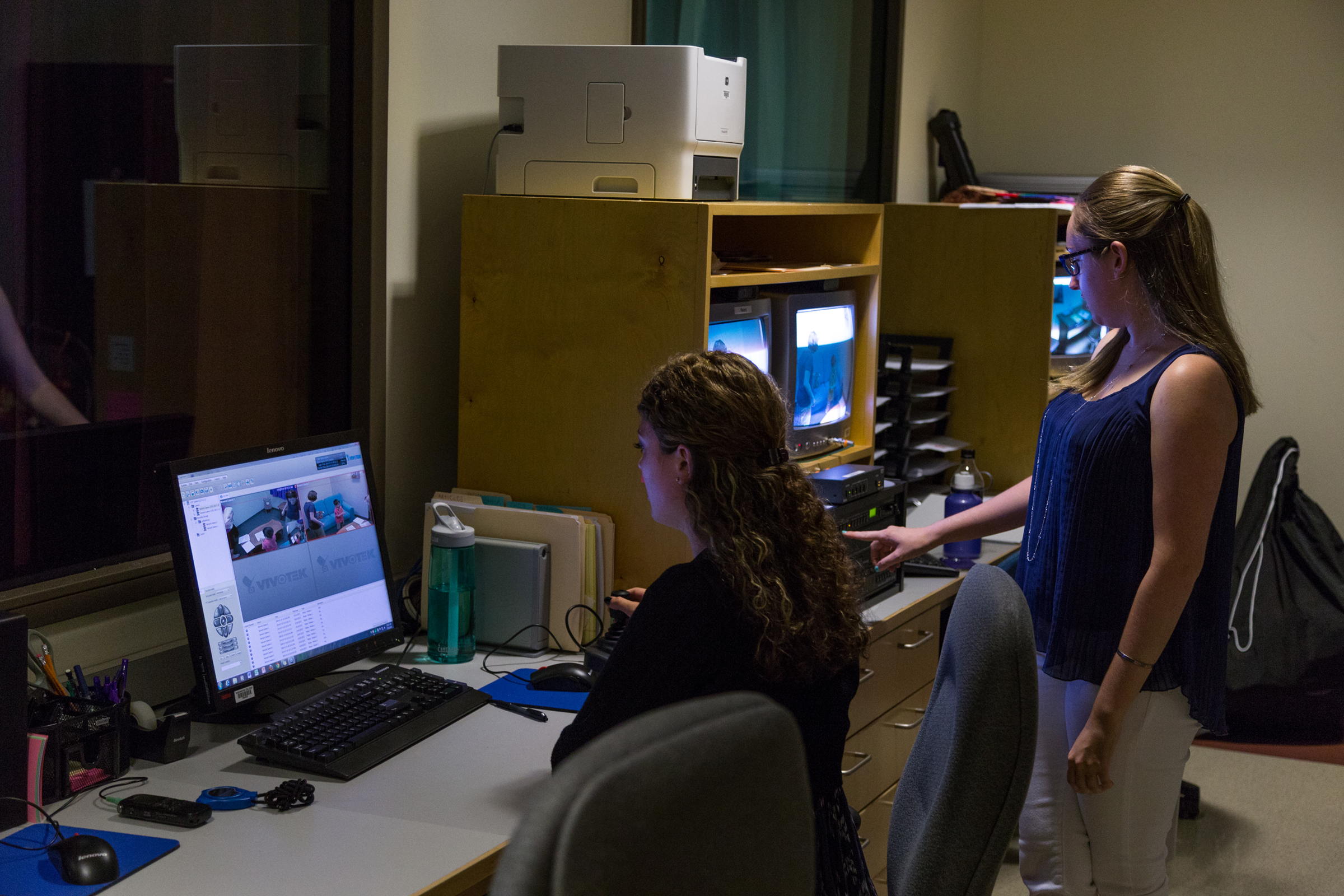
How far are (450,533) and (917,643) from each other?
3.49 feet

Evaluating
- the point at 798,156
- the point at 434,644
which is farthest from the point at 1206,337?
the point at 798,156

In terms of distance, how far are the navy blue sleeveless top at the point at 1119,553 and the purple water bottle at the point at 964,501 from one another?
0.80 metres

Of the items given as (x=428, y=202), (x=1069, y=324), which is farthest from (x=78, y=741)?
(x=1069, y=324)

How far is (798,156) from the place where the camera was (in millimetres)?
3943

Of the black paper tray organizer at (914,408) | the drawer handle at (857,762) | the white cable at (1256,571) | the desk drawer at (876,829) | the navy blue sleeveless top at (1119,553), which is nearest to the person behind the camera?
the navy blue sleeveless top at (1119,553)

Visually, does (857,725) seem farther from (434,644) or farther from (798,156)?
(798,156)

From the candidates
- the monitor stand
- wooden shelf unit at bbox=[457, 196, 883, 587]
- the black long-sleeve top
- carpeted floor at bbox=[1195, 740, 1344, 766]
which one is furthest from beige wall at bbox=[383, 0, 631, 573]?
carpeted floor at bbox=[1195, 740, 1344, 766]

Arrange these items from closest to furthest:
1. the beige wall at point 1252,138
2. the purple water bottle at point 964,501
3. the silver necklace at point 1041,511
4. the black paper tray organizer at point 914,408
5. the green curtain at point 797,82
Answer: the silver necklace at point 1041,511 → the purple water bottle at point 964,501 → the green curtain at point 797,82 → the black paper tray organizer at point 914,408 → the beige wall at point 1252,138

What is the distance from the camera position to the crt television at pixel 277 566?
168cm

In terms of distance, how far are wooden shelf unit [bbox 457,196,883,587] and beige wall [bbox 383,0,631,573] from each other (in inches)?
3.0

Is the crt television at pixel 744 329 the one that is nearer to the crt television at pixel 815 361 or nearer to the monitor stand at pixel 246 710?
the crt television at pixel 815 361

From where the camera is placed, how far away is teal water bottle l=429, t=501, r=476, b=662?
2.11 m

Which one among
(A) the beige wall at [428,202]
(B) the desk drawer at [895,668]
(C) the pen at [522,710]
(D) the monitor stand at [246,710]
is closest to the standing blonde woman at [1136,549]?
(B) the desk drawer at [895,668]

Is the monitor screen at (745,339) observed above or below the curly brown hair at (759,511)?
above
